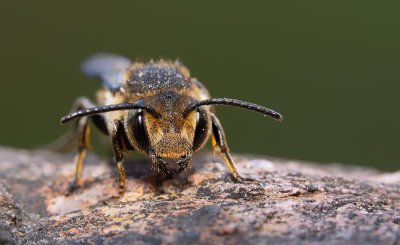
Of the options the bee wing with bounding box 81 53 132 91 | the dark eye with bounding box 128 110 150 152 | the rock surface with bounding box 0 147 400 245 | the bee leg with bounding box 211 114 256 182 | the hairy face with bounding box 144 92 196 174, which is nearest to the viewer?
the rock surface with bounding box 0 147 400 245

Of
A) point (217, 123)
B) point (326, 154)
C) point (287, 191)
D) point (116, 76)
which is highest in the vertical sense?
point (116, 76)

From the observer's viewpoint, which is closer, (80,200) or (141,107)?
(141,107)

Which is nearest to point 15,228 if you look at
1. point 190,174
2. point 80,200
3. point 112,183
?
point 80,200

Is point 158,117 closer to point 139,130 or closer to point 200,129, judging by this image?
point 139,130

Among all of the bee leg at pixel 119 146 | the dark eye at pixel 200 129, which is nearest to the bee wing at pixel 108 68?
the bee leg at pixel 119 146

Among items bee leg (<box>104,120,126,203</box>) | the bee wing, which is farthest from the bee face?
the bee wing

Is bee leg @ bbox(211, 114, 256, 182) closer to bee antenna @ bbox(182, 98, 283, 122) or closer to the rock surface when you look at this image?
the rock surface

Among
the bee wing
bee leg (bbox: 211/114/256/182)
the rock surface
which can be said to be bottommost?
the rock surface

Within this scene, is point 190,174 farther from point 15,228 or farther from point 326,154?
point 326,154
